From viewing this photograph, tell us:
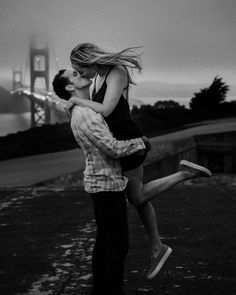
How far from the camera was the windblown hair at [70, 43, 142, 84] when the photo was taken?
10.8 feet

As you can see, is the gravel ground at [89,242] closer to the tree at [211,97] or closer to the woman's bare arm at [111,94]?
the woman's bare arm at [111,94]

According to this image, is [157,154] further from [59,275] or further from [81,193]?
[59,275]

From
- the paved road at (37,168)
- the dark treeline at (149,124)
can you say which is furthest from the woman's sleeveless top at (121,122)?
the dark treeline at (149,124)

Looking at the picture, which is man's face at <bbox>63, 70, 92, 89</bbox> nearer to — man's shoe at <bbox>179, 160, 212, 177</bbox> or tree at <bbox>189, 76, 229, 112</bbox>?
man's shoe at <bbox>179, 160, 212, 177</bbox>

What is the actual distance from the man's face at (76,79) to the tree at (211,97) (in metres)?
29.0

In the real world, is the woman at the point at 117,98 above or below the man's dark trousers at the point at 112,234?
above

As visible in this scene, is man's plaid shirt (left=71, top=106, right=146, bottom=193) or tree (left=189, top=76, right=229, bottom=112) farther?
tree (left=189, top=76, right=229, bottom=112)

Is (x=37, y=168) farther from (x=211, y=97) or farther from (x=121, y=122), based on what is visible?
(x=211, y=97)

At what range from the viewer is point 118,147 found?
3.27 metres

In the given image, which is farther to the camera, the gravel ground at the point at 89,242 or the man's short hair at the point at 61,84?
the gravel ground at the point at 89,242

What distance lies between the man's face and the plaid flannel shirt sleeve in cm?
19

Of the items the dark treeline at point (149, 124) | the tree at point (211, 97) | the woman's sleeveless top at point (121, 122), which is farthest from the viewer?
the tree at point (211, 97)

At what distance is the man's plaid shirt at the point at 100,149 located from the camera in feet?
10.7

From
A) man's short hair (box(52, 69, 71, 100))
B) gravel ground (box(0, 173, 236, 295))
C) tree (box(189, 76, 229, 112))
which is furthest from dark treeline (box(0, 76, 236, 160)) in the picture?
man's short hair (box(52, 69, 71, 100))
